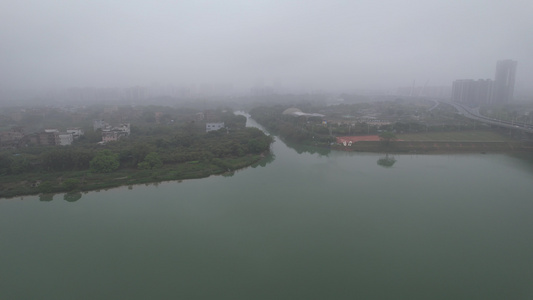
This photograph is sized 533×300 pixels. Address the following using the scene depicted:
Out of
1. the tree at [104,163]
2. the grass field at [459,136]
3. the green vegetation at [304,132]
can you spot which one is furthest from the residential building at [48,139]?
the grass field at [459,136]

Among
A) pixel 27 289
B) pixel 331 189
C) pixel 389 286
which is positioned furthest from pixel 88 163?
pixel 389 286

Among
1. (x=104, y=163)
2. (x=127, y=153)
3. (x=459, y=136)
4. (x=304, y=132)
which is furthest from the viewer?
(x=304, y=132)

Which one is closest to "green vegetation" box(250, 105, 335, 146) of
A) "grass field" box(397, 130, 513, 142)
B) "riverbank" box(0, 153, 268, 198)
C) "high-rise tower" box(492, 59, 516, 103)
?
"grass field" box(397, 130, 513, 142)

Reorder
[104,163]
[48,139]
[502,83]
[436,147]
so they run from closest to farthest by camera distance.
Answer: [104,163]
[436,147]
[48,139]
[502,83]

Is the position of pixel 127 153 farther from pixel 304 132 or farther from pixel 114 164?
pixel 304 132

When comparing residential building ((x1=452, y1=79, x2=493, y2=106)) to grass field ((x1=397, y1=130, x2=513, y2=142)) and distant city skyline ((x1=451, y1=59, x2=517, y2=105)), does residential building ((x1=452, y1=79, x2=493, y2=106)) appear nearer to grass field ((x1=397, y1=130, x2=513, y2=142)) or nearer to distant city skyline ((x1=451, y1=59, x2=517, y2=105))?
distant city skyline ((x1=451, y1=59, x2=517, y2=105))

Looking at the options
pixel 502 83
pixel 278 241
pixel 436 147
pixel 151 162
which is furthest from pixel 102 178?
pixel 502 83

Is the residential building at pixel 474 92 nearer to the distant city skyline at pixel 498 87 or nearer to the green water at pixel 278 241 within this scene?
the distant city skyline at pixel 498 87
